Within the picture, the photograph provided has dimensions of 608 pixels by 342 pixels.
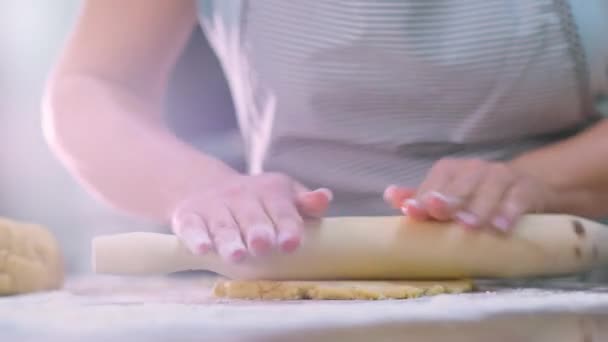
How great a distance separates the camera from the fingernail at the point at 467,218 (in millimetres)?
519

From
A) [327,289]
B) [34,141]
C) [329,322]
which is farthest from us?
[34,141]

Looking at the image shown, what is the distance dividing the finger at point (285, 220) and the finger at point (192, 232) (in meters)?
0.04

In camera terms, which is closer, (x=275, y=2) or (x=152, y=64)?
(x=275, y=2)

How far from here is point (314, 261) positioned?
1.68 feet

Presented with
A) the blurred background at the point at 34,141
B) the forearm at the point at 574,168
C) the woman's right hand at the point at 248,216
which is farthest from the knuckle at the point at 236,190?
the blurred background at the point at 34,141

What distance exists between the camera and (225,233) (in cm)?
52

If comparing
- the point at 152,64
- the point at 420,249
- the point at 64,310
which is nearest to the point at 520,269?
the point at 420,249

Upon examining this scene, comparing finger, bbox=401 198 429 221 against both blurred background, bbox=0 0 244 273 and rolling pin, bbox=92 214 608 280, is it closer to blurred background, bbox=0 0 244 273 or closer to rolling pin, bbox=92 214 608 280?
rolling pin, bbox=92 214 608 280

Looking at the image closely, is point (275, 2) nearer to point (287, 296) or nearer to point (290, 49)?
point (290, 49)

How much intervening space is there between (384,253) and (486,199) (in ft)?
0.26

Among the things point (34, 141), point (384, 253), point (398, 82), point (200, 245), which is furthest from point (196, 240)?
point (34, 141)

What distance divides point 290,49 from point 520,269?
0.95 feet

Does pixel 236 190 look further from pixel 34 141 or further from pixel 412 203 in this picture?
pixel 34 141

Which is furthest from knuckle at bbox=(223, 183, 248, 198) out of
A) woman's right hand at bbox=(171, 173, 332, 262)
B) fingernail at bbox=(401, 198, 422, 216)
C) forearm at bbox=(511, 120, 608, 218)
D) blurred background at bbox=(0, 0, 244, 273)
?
blurred background at bbox=(0, 0, 244, 273)
